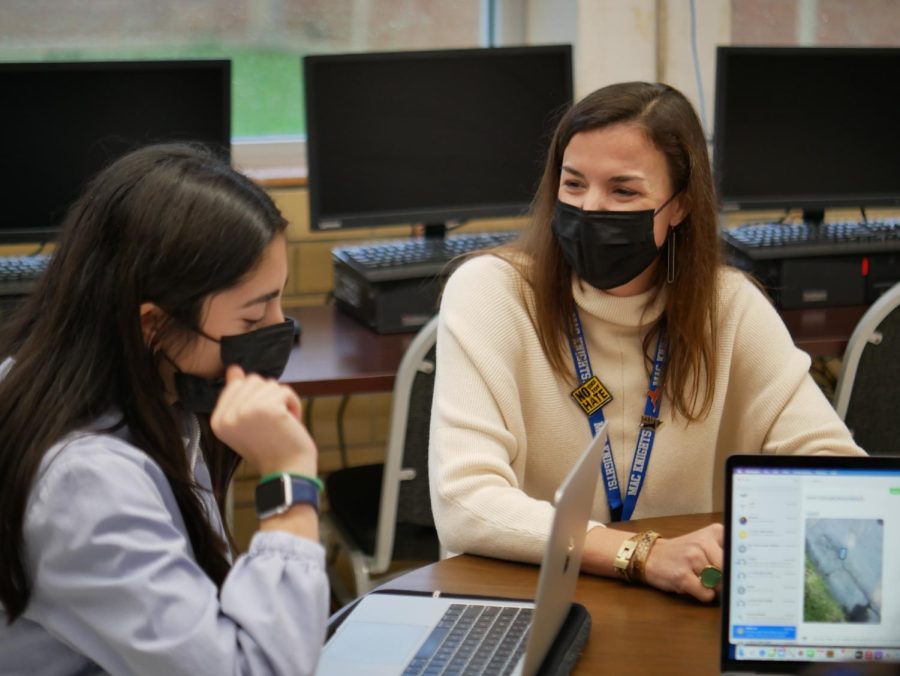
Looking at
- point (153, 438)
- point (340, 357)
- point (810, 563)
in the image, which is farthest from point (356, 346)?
point (810, 563)

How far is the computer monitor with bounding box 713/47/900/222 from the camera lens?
3107mm

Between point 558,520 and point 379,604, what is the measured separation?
1.44 feet

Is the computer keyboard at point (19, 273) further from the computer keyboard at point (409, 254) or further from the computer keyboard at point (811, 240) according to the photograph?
the computer keyboard at point (811, 240)

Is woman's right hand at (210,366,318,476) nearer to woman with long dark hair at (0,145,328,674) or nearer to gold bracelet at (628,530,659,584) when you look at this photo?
woman with long dark hair at (0,145,328,674)

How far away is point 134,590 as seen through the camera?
46.7 inches

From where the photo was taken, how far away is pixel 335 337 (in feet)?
9.28

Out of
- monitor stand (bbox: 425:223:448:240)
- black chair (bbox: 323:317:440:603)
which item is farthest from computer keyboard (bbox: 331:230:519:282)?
black chair (bbox: 323:317:440:603)

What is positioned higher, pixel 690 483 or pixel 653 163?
pixel 653 163

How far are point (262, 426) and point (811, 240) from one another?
6.55 ft

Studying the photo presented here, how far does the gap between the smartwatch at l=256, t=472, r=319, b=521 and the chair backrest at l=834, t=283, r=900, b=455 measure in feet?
5.36

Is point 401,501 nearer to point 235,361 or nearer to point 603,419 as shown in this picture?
point 603,419

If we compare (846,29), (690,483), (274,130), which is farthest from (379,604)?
(846,29)

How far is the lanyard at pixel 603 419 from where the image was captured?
1928mm

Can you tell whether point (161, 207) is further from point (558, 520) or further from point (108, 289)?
point (558, 520)
